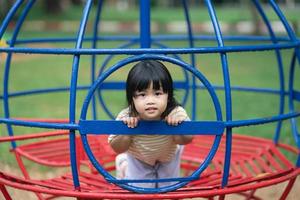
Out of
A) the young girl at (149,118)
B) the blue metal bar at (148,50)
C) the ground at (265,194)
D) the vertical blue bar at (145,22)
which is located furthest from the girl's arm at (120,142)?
the ground at (265,194)

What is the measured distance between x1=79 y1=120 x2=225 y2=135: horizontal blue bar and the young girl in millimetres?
26

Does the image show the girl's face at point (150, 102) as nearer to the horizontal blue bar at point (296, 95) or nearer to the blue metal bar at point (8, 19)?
Result: the blue metal bar at point (8, 19)

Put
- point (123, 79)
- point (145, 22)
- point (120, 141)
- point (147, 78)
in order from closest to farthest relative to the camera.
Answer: point (147, 78) → point (120, 141) → point (145, 22) → point (123, 79)

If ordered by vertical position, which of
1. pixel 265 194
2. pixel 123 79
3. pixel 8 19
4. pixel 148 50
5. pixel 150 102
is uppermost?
pixel 8 19

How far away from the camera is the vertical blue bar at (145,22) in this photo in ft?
11.0

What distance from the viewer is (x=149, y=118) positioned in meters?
2.73

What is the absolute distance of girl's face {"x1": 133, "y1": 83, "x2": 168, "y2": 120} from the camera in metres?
2.63

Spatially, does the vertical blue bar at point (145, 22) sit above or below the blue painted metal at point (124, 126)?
above

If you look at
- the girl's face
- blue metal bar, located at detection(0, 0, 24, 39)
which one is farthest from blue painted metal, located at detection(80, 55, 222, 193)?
blue metal bar, located at detection(0, 0, 24, 39)

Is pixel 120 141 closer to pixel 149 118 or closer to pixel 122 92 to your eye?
pixel 149 118

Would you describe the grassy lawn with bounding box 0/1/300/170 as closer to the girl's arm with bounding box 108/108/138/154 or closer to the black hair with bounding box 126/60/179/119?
the girl's arm with bounding box 108/108/138/154

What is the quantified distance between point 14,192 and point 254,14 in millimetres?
15513

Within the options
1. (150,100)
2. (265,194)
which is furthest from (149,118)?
(265,194)

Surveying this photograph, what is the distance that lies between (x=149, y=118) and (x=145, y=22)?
0.87m
